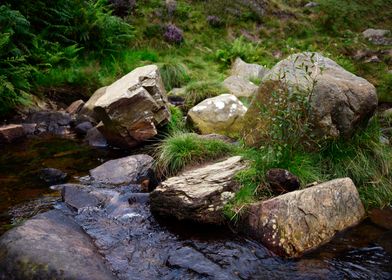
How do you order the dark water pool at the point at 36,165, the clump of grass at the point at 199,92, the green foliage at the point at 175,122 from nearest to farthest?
the dark water pool at the point at 36,165, the green foliage at the point at 175,122, the clump of grass at the point at 199,92

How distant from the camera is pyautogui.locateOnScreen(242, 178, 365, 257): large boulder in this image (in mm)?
4422

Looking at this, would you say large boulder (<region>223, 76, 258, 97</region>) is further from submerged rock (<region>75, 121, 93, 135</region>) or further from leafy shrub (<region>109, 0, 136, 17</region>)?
leafy shrub (<region>109, 0, 136, 17</region>)

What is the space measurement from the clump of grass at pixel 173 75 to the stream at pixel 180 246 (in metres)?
5.10

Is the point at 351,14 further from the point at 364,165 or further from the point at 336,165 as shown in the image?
the point at 336,165

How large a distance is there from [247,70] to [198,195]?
7.54 metres

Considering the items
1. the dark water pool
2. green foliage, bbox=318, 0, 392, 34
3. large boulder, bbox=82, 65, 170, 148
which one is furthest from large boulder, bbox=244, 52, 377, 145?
green foliage, bbox=318, 0, 392, 34

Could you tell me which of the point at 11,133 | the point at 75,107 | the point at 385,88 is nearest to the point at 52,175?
the point at 11,133

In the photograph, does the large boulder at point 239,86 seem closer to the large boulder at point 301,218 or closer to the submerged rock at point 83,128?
the submerged rock at point 83,128

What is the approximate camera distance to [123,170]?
255 inches

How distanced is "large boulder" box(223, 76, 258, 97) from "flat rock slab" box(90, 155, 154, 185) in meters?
3.91

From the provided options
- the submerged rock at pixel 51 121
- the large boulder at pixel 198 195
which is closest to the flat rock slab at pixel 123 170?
the large boulder at pixel 198 195

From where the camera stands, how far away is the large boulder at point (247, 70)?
1156cm

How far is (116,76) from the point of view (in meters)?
10.6

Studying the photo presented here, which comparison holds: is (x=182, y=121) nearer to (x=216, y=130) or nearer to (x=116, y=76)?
(x=216, y=130)
